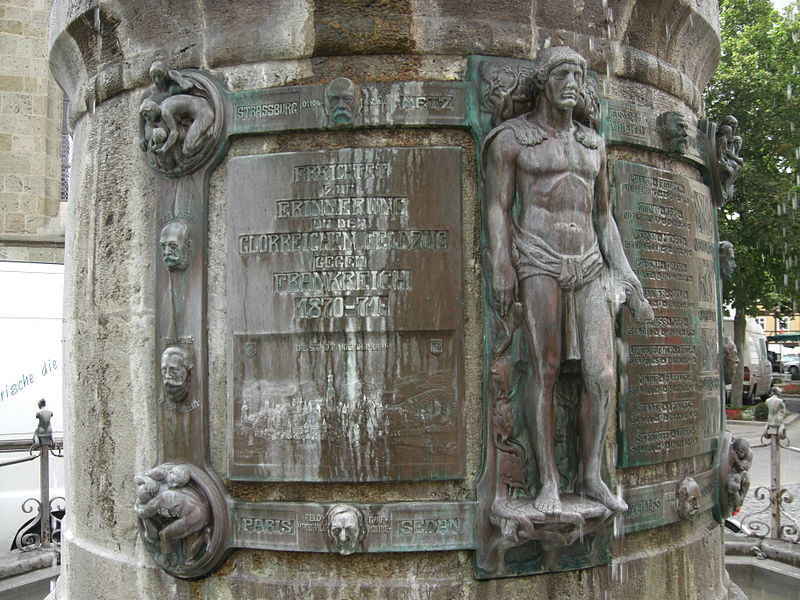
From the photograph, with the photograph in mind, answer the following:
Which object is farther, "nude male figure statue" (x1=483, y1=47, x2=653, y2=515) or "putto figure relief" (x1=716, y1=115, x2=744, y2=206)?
"putto figure relief" (x1=716, y1=115, x2=744, y2=206)

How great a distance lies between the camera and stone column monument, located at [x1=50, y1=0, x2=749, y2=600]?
363 centimetres

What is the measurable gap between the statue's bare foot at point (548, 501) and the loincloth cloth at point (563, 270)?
1.98ft

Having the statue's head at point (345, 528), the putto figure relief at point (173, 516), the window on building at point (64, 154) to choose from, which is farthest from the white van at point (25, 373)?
the window on building at point (64, 154)

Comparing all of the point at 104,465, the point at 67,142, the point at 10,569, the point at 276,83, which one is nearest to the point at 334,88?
the point at 276,83

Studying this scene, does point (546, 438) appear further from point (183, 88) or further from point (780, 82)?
point (780, 82)

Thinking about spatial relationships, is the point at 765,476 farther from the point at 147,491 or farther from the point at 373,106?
the point at 147,491

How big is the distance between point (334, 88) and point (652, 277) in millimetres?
1947

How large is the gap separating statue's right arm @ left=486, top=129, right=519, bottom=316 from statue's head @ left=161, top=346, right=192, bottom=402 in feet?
5.10

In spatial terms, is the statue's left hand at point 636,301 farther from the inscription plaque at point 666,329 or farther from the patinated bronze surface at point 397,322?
the inscription plaque at point 666,329

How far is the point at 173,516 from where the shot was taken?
3666 millimetres

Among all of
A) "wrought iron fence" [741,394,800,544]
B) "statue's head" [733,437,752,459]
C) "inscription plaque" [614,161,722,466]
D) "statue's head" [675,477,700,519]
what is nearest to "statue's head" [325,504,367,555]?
"inscription plaque" [614,161,722,466]

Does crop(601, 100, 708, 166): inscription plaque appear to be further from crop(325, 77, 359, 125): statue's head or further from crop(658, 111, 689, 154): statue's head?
crop(325, 77, 359, 125): statue's head

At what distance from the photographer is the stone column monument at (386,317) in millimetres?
3635

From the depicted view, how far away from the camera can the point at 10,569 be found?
627 cm
